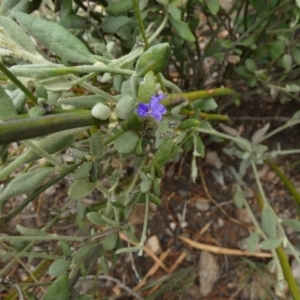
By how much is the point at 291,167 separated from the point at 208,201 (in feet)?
0.69

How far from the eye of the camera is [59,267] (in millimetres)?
720

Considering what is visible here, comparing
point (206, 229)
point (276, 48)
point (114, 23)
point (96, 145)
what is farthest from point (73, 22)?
point (206, 229)

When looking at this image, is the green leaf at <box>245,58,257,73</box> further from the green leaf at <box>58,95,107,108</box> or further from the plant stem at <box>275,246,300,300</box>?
the green leaf at <box>58,95,107,108</box>

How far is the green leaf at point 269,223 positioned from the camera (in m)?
0.88

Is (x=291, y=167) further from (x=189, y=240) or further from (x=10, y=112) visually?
(x=10, y=112)

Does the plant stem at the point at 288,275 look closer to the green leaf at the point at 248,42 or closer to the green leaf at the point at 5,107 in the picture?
the green leaf at the point at 248,42

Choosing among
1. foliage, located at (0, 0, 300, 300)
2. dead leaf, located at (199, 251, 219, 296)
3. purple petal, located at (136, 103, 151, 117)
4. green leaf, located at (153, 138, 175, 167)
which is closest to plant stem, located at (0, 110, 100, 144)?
foliage, located at (0, 0, 300, 300)

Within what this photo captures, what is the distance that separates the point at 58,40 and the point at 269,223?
1.75ft

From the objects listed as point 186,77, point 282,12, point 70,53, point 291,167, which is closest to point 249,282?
point 291,167

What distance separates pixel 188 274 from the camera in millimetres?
1161

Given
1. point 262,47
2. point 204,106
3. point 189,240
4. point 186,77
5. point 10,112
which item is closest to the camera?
point 10,112

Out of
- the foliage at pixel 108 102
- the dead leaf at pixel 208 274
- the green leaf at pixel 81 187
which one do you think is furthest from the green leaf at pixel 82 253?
the dead leaf at pixel 208 274

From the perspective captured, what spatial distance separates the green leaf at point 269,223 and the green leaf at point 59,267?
360mm

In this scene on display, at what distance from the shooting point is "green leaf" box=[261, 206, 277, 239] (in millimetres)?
882
